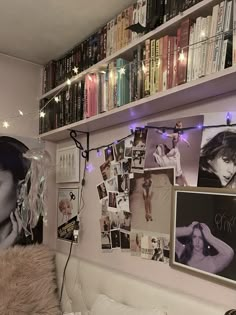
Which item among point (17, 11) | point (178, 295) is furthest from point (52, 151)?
point (178, 295)

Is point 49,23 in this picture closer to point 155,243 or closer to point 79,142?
point 79,142

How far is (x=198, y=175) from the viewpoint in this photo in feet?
4.75

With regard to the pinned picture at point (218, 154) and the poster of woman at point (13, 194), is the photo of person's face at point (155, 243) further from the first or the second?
the poster of woman at point (13, 194)

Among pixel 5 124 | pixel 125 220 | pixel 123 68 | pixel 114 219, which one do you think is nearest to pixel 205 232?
pixel 125 220

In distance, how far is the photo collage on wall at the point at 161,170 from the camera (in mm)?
1383

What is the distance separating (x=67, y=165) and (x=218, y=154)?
1232 millimetres

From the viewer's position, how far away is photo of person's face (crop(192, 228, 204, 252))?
4.62 ft

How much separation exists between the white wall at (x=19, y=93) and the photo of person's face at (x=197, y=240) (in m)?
1.48

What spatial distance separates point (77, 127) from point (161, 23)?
819 mm

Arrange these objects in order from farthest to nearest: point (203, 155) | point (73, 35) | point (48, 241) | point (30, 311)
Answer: point (48, 241), point (73, 35), point (30, 311), point (203, 155)

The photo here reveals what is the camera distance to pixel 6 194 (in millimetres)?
2258

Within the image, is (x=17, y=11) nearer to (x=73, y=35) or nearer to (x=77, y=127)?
(x=73, y=35)

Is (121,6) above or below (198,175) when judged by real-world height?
above

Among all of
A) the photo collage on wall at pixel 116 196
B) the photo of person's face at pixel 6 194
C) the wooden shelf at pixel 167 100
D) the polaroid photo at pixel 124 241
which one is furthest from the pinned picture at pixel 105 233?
the photo of person's face at pixel 6 194
